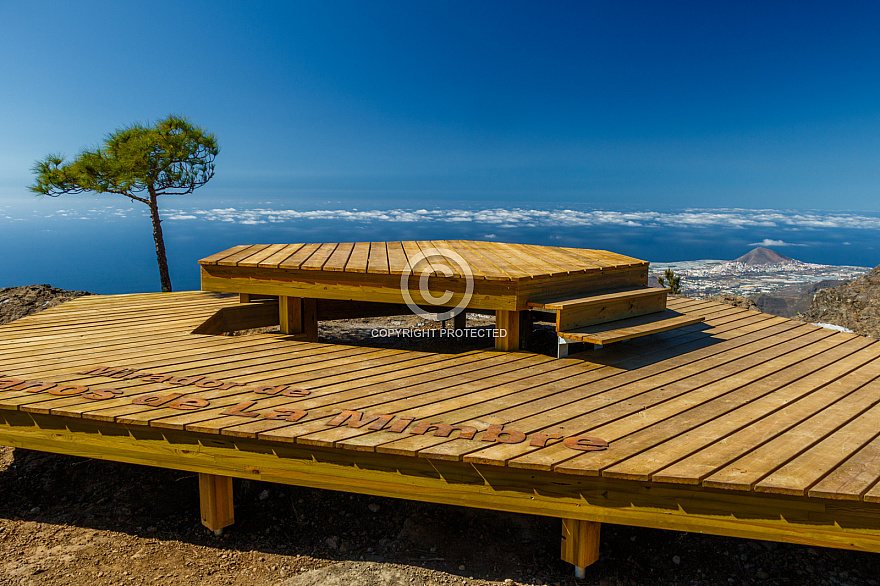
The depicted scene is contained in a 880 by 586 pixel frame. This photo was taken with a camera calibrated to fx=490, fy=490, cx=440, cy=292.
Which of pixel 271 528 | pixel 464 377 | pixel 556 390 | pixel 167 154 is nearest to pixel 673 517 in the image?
pixel 556 390

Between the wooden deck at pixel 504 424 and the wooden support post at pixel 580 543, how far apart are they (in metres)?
0.02

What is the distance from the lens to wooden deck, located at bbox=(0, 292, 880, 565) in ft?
9.16

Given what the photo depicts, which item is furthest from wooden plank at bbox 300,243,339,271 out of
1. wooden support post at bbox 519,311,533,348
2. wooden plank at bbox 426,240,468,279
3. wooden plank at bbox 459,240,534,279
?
wooden support post at bbox 519,311,533,348

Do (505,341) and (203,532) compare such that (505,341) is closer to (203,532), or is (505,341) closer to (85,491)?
(203,532)

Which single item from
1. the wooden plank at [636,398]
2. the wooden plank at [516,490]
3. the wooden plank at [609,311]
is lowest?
the wooden plank at [516,490]

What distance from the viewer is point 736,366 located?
4734mm

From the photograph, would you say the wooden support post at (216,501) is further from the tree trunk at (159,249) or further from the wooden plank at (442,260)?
the tree trunk at (159,249)

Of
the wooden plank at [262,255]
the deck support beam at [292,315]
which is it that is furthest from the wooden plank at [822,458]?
the wooden plank at [262,255]

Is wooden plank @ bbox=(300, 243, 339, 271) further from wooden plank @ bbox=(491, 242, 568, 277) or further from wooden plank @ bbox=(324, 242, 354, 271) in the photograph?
wooden plank @ bbox=(491, 242, 568, 277)

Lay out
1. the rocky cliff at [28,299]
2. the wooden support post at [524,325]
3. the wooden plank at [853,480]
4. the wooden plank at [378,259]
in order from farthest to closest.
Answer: the rocky cliff at [28,299] → the wooden support post at [524,325] → the wooden plank at [378,259] → the wooden plank at [853,480]

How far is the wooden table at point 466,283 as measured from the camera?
480cm

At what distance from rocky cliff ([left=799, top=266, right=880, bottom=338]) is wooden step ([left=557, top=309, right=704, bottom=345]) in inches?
251

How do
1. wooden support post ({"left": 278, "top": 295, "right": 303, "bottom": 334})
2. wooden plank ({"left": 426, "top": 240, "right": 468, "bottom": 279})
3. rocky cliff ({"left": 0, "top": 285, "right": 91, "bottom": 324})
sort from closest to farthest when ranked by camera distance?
1. wooden plank ({"left": 426, "top": 240, "right": 468, "bottom": 279})
2. wooden support post ({"left": 278, "top": 295, "right": 303, "bottom": 334})
3. rocky cliff ({"left": 0, "top": 285, "right": 91, "bottom": 324})

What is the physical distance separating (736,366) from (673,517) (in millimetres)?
2517
